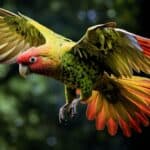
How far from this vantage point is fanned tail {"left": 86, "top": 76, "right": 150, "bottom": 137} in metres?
0.94

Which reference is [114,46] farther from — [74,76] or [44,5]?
[44,5]

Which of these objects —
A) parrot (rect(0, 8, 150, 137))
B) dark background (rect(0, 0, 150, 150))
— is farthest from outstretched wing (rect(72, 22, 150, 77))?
dark background (rect(0, 0, 150, 150))

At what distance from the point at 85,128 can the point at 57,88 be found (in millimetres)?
716

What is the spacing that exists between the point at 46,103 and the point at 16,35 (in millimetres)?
2830

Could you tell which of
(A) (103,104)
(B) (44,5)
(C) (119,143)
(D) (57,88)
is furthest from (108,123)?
(B) (44,5)

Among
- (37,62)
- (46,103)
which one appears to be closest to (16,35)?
(37,62)

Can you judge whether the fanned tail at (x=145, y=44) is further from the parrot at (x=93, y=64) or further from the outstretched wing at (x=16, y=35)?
the outstretched wing at (x=16, y=35)

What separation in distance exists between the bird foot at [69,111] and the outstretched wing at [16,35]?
0.32 feet

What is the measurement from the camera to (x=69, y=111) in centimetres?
91

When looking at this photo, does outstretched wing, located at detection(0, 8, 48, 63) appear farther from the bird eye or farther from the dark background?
the dark background

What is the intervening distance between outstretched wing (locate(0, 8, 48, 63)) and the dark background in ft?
7.66

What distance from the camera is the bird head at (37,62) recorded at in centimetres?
84

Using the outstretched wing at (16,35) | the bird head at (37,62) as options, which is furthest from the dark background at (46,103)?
the bird head at (37,62)

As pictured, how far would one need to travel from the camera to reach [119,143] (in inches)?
152
